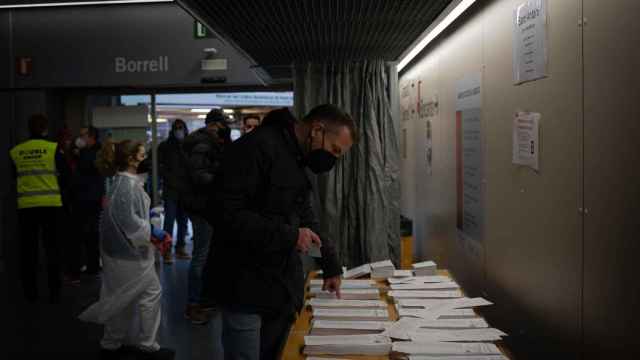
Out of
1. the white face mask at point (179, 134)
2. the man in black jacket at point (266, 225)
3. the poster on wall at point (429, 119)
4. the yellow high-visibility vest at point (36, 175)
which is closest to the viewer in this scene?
the man in black jacket at point (266, 225)

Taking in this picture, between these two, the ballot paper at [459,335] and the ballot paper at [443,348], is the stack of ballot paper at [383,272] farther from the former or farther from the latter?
the ballot paper at [443,348]

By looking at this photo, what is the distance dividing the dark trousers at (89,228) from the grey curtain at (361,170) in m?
3.96

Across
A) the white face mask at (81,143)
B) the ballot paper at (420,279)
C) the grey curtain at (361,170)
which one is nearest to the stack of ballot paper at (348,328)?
the ballot paper at (420,279)

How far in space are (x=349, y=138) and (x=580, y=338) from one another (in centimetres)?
105

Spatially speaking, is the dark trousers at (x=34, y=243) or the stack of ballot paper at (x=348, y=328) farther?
the dark trousers at (x=34, y=243)

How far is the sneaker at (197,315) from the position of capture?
4812 millimetres

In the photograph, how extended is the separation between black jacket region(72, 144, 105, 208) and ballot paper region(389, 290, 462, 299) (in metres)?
4.92

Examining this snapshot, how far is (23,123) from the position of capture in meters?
7.82

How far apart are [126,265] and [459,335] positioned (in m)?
2.39

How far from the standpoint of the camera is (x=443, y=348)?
1939 mm

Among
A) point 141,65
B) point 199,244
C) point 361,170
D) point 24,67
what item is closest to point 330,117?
point 361,170

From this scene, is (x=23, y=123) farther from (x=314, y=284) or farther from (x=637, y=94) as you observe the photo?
(x=637, y=94)

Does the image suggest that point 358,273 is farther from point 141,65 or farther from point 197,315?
point 141,65

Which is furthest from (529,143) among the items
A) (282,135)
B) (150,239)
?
(150,239)
